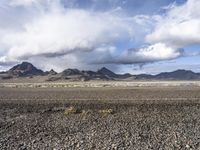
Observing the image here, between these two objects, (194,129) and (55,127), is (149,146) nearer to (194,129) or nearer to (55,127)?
(194,129)

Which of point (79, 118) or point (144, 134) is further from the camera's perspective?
point (79, 118)

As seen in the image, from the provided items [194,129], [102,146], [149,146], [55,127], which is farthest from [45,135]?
[194,129]

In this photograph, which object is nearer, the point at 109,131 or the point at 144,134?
the point at 144,134

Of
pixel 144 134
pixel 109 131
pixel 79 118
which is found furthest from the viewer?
pixel 79 118

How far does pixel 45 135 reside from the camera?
18.8 metres

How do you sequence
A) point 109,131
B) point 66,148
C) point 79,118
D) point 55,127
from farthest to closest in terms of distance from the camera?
point 79,118
point 55,127
point 109,131
point 66,148

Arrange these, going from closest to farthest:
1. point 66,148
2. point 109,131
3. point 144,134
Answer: point 66,148, point 144,134, point 109,131

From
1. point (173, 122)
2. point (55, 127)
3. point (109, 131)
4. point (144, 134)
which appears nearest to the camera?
point (144, 134)

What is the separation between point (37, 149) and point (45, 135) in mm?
3301

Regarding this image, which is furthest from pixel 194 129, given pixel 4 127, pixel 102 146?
pixel 4 127

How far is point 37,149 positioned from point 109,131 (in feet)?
17.6

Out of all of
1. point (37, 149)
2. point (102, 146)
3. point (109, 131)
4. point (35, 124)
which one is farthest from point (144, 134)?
point (35, 124)

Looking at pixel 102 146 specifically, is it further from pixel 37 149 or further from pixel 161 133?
pixel 161 133

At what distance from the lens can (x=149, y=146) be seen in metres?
15.6
